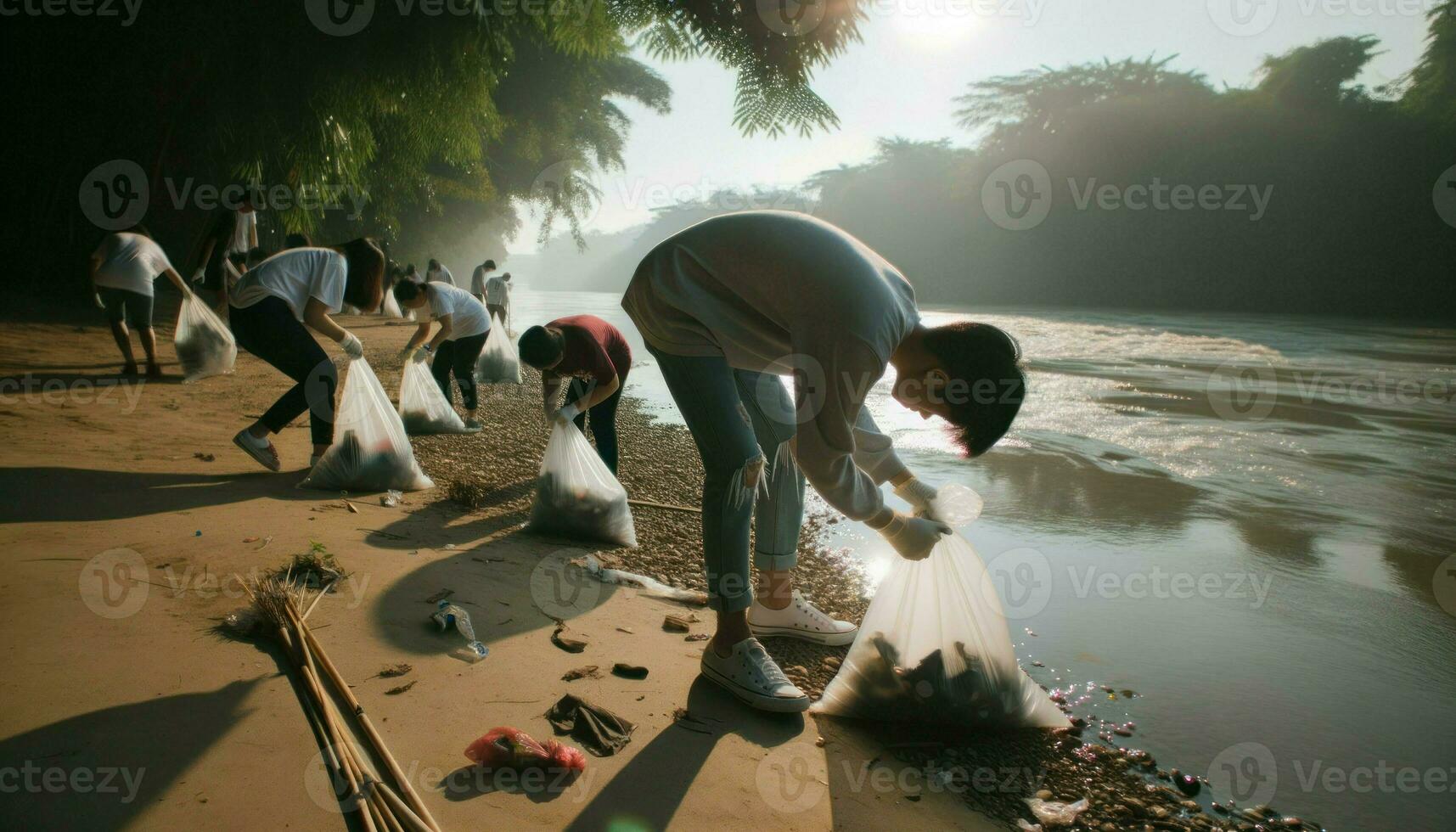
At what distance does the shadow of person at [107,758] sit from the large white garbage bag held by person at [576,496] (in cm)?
170

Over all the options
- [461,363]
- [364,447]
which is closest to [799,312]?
[364,447]

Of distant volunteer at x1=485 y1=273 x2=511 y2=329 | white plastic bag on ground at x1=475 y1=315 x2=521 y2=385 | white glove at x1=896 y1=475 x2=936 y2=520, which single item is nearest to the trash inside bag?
white glove at x1=896 y1=475 x2=936 y2=520

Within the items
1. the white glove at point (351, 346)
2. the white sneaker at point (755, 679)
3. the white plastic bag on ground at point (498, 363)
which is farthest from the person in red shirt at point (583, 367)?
the white plastic bag on ground at point (498, 363)

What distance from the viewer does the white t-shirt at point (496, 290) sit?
11.1 m

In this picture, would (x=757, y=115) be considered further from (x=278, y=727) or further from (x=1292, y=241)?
(x=1292, y=241)

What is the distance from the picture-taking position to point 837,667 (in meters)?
2.35

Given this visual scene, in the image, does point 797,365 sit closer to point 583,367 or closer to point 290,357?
point 583,367

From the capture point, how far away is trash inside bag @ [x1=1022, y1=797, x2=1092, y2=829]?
5.43 ft

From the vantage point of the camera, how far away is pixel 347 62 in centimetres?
461

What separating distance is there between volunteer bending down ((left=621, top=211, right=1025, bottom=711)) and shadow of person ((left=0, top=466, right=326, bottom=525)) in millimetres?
2402

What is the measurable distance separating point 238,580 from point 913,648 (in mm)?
2005

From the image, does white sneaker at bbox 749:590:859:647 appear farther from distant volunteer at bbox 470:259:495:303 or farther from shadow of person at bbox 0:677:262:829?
distant volunteer at bbox 470:259:495:303

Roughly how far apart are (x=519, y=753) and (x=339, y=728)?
37 cm

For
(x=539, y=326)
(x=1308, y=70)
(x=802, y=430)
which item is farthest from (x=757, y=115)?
(x=1308, y=70)
